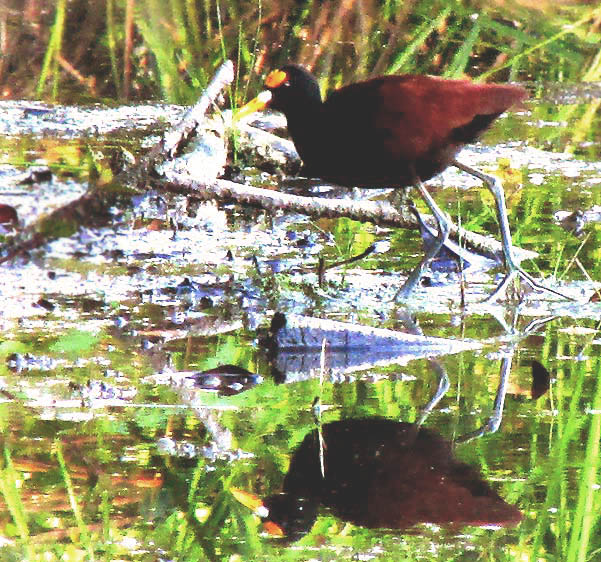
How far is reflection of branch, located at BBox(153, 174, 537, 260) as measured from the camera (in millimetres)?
5562

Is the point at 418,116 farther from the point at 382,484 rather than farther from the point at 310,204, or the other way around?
the point at 382,484

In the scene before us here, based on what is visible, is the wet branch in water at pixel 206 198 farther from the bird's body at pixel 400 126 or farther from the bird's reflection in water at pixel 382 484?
the bird's reflection in water at pixel 382 484

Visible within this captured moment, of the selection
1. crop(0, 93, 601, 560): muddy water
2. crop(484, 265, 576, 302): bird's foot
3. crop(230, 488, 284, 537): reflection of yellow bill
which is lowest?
crop(230, 488, 284, 537): reflection of yellow bill

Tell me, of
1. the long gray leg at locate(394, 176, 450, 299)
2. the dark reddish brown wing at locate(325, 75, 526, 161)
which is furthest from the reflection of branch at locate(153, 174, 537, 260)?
the dark reddish brown wing at locate(325, 75, 526, 161)

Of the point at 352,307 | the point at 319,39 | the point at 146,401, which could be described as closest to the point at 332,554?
the point at 146,401

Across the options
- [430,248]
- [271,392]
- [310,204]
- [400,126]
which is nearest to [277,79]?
[310,204]

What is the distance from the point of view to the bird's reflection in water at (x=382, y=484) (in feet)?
10.0

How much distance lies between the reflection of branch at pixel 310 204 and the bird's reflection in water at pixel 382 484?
2030 millimetres

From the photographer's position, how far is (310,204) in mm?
5602

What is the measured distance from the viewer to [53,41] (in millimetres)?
8469

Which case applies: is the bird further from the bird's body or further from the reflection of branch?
the reflection of branch

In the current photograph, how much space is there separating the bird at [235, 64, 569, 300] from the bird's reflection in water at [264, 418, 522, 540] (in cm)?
154

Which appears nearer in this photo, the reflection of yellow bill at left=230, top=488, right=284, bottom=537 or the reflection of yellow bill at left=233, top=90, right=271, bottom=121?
the reflection of yellow bill at left=230, top=488, right=284, bottom=537

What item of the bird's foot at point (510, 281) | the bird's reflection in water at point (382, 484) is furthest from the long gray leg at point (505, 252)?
the bird's reflection in water at point (382, 484)
